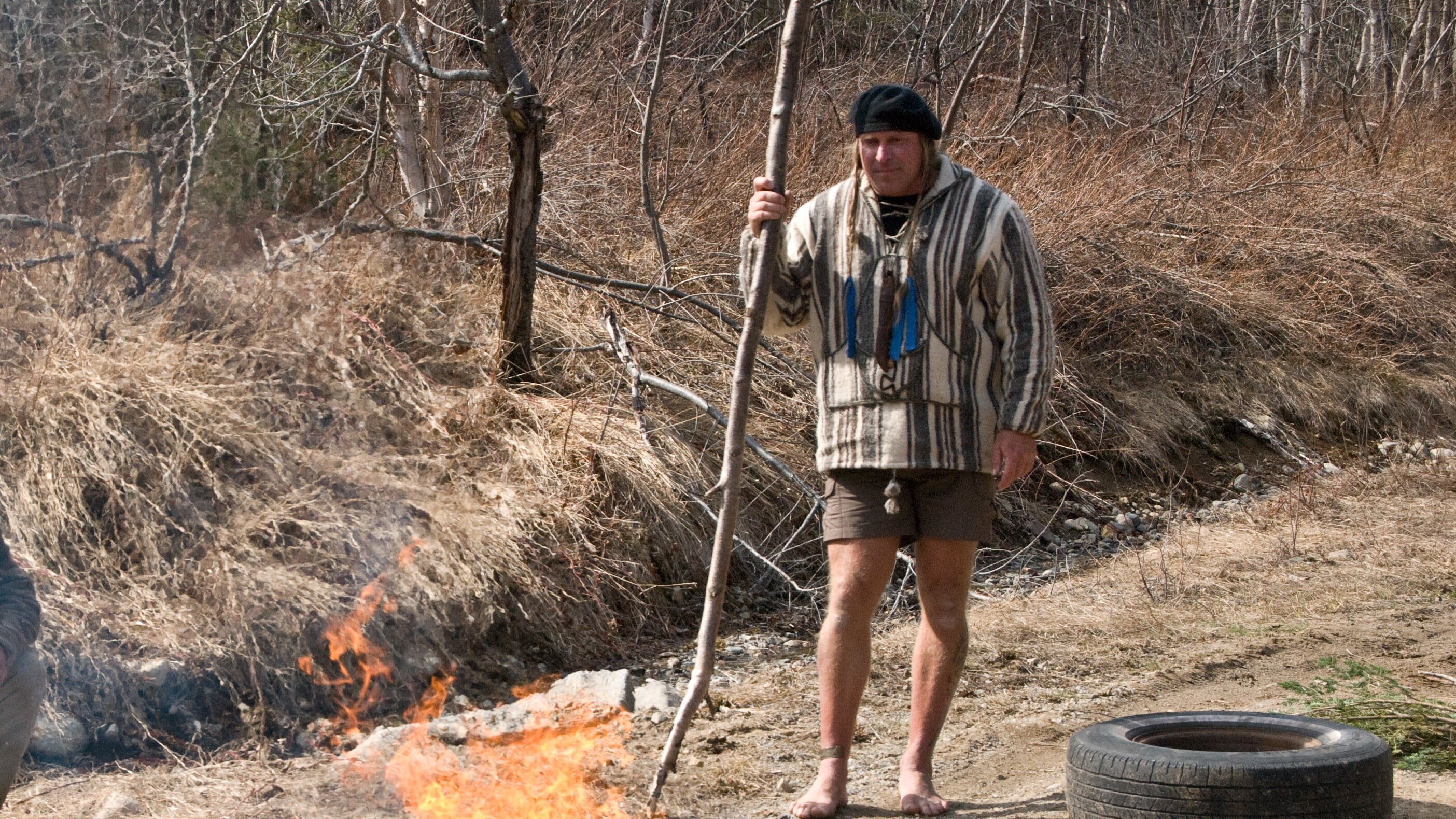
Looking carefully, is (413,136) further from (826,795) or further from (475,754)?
(826,795)

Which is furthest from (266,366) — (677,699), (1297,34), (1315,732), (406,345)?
(1297,34)

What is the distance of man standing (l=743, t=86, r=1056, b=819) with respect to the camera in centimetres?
345

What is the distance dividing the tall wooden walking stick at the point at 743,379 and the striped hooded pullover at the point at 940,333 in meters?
0.12

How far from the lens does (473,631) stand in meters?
5.30

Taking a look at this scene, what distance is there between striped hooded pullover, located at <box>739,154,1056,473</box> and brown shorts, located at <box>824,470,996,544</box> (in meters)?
0.05

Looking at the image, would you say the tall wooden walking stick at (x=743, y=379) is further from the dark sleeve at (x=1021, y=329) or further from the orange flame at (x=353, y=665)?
the orange flame at (x=353, y=665)

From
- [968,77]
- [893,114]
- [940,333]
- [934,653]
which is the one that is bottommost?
[934,653]

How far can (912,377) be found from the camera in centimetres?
345

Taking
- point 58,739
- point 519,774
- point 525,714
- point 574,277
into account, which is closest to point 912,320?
point 519,774

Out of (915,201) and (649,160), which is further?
(649,160)

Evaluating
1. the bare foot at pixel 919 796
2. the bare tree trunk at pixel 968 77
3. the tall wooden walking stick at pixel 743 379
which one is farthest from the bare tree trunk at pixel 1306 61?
the bare foot at pixel 919 796

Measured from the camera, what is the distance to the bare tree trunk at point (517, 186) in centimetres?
608

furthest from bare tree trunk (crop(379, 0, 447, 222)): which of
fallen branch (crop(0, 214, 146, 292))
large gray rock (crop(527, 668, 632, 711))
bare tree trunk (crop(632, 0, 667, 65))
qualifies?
large gray rock (crop(527, 668, 632, 711))

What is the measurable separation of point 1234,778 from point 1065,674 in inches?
86.0
